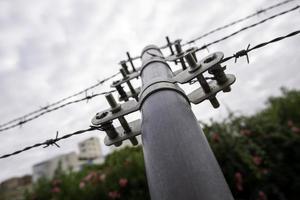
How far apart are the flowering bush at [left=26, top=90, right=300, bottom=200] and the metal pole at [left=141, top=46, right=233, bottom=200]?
3.63 m

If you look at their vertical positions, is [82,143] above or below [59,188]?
above

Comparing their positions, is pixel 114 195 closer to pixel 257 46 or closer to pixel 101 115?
pixel 101 115

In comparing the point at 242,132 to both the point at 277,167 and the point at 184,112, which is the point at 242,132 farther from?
the point at 184,112

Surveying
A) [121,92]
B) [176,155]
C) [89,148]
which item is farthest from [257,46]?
[89,148]

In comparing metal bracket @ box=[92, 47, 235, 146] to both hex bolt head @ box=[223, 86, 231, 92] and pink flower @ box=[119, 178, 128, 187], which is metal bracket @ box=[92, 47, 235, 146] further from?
pink flower @ box=[119, 178, 128, 187]

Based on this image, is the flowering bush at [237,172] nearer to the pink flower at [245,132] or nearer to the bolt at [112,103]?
the pink flower at [245,132]

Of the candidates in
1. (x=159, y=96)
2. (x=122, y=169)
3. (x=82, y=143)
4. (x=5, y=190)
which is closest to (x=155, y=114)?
(x=159, y=96)

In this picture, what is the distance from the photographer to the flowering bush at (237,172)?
14.9 feet

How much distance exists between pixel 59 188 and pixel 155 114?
490 centimetres

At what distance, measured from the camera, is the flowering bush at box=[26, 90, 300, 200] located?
4.54 meters

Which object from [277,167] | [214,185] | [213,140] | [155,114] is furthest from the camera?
[213,140]

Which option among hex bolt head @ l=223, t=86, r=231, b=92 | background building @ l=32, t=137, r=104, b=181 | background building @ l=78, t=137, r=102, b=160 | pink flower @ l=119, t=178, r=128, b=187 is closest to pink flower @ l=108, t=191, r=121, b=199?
pink flower @ l=119, t=178, r=128, b=187

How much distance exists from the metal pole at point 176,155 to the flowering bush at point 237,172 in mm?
3630

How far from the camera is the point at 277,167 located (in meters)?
4.89
